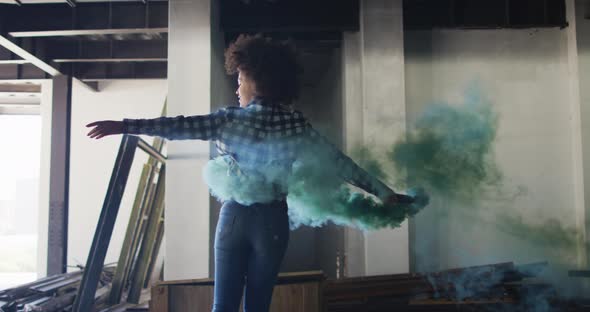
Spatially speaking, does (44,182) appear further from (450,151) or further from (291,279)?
(450,151)

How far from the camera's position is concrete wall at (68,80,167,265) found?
9.04 m

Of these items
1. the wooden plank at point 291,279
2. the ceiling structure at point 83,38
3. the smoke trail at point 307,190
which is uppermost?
the ceiling structure at point 83,38

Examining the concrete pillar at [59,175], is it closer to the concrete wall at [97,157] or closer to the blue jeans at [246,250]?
the concrete wall at [97,157]

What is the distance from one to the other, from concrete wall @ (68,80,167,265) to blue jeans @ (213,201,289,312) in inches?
305

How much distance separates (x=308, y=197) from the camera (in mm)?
2143

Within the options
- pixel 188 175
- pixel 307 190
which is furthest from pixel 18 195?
pixel 307 190

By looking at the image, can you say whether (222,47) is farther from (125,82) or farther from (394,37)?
(125,82)

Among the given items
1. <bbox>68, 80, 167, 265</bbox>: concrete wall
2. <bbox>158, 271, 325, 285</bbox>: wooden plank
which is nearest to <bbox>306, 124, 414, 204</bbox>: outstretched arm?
<bbox>158, 271, 325, 285</bbox>: wooden plank

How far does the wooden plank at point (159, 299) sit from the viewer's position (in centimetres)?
358

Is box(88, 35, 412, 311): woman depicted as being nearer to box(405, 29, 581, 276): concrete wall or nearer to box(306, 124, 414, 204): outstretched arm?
box(306, 124, 414, 204): outstretched arm

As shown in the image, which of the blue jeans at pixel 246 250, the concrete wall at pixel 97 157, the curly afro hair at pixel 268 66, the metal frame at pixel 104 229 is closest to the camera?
the blue jeans at pixel 246 250

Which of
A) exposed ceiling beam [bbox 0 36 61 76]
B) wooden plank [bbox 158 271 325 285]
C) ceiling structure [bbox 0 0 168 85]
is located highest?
ceiling structure [bbox 0 0 168 85]

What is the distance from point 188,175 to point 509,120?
3.30m

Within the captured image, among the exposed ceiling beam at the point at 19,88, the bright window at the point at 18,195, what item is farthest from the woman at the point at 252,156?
the exposed ceiling beam at the point at 19,88
